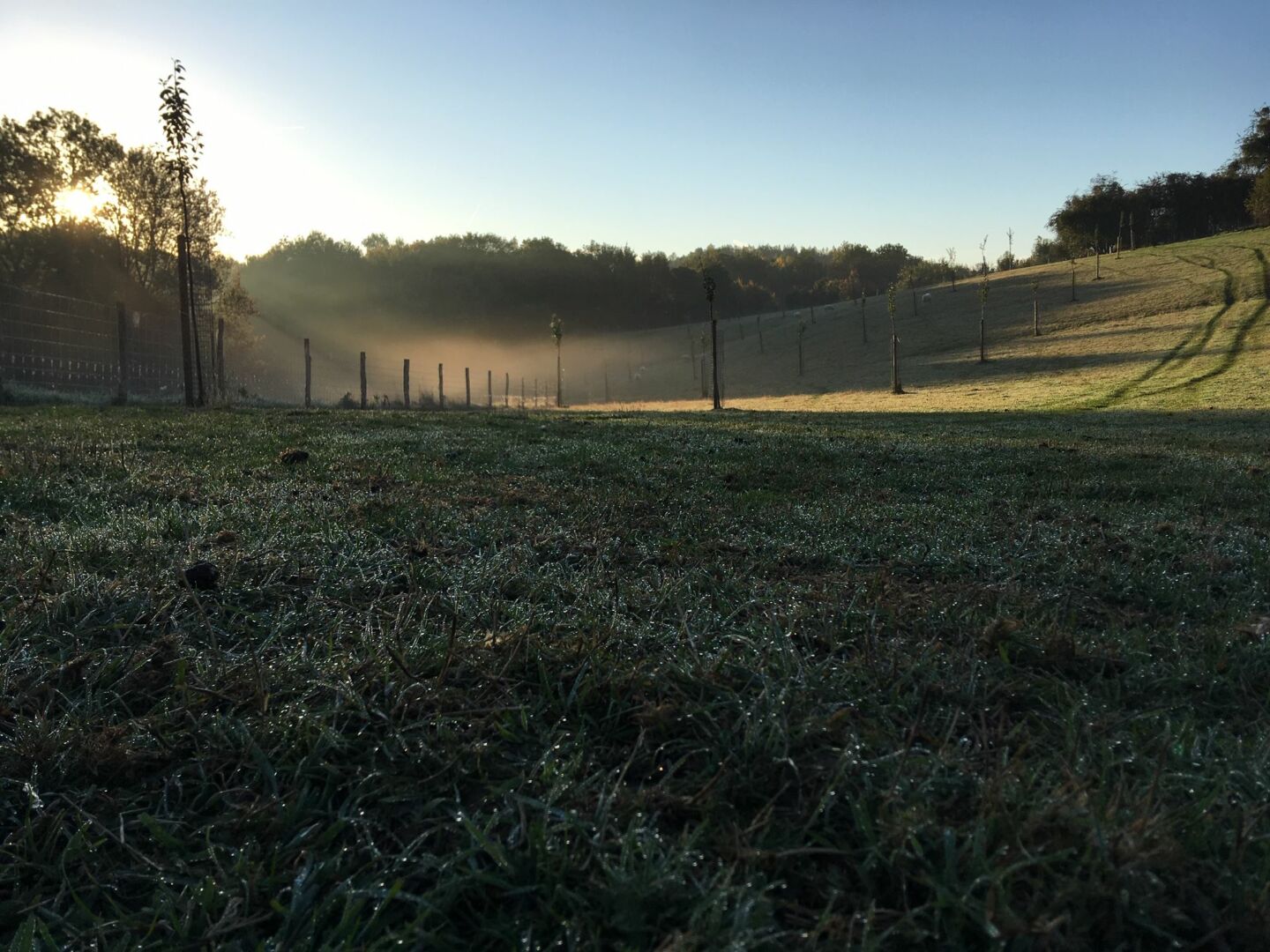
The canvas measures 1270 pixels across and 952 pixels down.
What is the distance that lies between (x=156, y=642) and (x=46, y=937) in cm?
97

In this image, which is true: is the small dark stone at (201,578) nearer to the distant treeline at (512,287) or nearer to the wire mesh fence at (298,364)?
the wire mesh fence at (298,364)

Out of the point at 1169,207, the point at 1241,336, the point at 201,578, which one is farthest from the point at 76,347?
the point at 1169,207

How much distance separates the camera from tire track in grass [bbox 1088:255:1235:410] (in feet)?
91.1

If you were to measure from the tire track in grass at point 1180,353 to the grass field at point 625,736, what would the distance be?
86.3 ft

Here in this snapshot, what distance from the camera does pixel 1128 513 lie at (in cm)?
405

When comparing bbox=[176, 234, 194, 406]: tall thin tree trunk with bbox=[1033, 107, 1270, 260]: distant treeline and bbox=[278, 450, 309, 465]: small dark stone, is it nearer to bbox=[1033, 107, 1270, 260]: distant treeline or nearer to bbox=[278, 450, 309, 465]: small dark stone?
bbox=[278, 450, 309, 465]: small dark stone

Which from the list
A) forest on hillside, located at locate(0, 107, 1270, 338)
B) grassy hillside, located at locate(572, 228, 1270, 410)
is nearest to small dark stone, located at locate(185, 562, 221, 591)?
grassy hillside, located at locate(572, 228, 1270, 410)

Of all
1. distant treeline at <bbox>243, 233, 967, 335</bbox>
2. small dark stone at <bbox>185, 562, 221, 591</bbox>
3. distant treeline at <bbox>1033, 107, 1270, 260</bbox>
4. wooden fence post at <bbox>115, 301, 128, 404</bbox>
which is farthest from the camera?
distant treeline at <bbox>243, 233, 967, 335</bbox>

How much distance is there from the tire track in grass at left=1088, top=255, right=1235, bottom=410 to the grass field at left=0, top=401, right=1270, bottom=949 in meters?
26.3

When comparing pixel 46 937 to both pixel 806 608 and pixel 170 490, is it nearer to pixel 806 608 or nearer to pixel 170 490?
pixel 806 608

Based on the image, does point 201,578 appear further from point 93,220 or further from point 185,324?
point 93,220

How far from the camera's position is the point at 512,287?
395 feet

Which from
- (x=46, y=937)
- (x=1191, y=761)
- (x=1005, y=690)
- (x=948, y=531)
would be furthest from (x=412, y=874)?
(x=948, y=531)

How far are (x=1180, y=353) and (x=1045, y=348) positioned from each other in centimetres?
923
